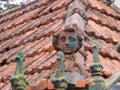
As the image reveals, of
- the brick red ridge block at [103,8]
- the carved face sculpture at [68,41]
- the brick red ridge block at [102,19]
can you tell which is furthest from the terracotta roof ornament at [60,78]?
the brick red ridge block at [103,8]

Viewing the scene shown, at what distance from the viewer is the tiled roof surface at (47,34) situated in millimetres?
7104

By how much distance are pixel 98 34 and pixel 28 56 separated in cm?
82

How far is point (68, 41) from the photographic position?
632cm

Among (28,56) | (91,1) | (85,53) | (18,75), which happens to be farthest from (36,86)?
(91,1)

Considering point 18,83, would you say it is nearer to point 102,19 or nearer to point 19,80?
point 19,80

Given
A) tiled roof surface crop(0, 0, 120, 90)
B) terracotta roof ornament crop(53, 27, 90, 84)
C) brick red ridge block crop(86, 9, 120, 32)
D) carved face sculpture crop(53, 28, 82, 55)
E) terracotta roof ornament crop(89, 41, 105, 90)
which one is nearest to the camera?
terracotta roof ornament crop(89, 41, 105, 90)

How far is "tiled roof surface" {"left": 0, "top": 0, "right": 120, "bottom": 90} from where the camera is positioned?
7104mm

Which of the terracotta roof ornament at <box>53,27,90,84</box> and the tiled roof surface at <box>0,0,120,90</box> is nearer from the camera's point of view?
the terracotta roof ornament at <box>53,27,90,84</box>

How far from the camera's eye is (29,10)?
10.1m

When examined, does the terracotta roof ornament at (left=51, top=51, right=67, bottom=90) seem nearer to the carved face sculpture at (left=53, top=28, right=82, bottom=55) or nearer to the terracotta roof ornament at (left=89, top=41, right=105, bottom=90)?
the terracotta roof ornament at (left=89, top=41, right=105, bottom=90)

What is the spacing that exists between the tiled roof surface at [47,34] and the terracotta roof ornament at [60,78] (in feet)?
0.67

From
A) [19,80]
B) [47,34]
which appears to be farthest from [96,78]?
[47,34]

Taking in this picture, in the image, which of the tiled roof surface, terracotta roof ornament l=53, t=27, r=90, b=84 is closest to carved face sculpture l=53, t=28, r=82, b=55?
terracotta roof ornament l=53, t=27, r=90, b=84

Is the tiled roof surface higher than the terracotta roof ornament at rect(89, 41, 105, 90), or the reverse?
the tiled roof surface
